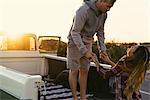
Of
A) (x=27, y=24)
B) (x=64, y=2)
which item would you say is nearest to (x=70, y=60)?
(x=27, y=24)

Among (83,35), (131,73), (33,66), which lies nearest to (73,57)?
(83,35)

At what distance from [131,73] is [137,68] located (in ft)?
0.18

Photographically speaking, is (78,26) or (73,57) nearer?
(78,26)

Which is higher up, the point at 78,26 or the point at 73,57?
the point at 78,26

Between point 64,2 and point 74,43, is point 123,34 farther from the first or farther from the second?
point 74,43

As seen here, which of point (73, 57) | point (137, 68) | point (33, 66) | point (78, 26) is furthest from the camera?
point (33, 66)

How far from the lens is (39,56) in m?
3.70

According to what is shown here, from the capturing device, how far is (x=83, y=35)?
89.4 inches

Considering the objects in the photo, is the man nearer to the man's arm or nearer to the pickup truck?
the man's arm

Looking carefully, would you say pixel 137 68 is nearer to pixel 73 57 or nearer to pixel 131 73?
pixel 131 73

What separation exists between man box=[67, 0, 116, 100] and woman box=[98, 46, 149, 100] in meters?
0.23

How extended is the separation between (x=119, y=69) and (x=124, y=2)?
1.93 m

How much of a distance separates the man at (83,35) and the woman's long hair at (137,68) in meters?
0.31

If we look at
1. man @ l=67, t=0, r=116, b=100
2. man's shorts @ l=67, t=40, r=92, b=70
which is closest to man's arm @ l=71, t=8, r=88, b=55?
man @ l=67, t=0, r=116, b=100
